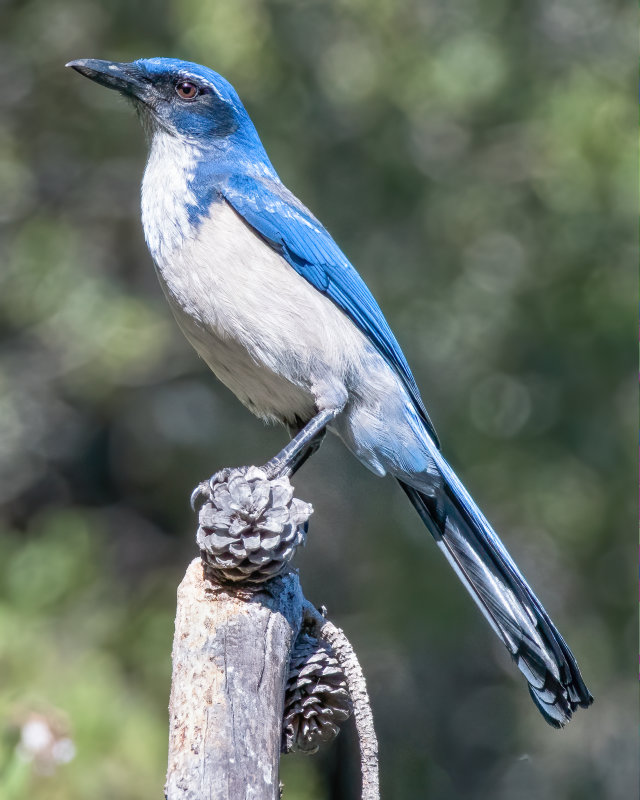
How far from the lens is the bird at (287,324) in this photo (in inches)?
152

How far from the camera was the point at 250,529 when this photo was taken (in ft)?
9.79

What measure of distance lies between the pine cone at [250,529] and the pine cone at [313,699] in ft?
0.95

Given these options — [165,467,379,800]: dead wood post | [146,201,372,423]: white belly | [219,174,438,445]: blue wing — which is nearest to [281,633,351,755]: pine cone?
[165,467,379,800]: dead wood post

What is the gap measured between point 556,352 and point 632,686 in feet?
7.00

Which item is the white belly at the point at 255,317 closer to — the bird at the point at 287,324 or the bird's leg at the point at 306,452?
the bird at the point at 287,324

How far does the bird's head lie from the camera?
175 inches

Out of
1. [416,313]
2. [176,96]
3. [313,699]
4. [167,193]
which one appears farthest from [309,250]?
[416,313]

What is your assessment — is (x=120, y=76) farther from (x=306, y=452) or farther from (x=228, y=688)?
(x=228, y=688)

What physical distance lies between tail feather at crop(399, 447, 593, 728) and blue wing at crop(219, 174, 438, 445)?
1.13 feet

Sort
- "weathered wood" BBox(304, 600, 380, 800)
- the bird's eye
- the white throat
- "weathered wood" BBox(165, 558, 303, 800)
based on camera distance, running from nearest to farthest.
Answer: "weathered wood" BBox(165, 558, 303, 800), "weathered wood" BBox(304, 600, 380, 800), the white throat, the bird's eye

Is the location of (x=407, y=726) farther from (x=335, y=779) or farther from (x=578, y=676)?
(x=578, y=676)

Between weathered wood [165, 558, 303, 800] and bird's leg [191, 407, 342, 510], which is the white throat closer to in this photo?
bird's leg [191, 407, 342, 510]

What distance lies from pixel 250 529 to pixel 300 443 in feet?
3.08

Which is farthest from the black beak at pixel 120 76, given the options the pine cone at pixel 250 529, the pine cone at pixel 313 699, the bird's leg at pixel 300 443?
the pine cone at pixel 313 699
